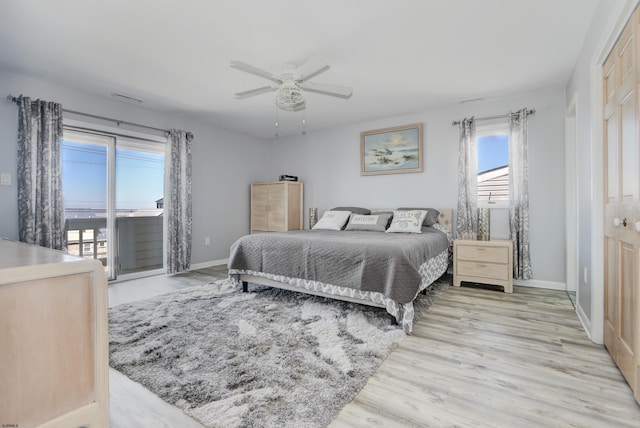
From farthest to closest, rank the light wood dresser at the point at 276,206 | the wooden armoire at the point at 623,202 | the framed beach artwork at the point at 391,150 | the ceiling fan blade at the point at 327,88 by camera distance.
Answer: the light wood dresser at the point at 276,206 → the framed beach artwork at the point at 391,150 → the ceiling fan blade at the point at 327,88 → the wooden armoire at the point at 623,202

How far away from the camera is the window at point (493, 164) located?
394 cm

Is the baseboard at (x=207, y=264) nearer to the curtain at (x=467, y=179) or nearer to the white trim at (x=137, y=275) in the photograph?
the white trim at (x=137, y=275)

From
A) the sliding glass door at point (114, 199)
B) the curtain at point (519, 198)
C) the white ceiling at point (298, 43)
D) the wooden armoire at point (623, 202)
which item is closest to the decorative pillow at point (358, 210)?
the white ceiling at point (298, 43)

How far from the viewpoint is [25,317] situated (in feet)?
2.45

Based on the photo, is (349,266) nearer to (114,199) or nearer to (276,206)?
(276,206)

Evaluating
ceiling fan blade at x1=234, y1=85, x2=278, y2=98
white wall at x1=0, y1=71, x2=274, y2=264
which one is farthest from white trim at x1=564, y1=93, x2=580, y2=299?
white wall at x1=0, y1=71, x2=274, y2=264

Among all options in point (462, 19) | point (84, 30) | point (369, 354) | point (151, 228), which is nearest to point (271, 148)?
point (151, 228)

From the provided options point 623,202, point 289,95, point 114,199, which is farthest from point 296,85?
point 114,199

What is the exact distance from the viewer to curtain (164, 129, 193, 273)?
4398 millimetres

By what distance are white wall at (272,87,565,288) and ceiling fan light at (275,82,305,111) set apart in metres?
1.70

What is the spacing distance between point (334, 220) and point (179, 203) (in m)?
2.28

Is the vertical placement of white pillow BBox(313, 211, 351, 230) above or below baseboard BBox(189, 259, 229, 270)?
above

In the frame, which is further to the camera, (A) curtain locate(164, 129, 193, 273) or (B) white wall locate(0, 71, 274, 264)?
(A) curtain locate(164, 129, 193, 273)

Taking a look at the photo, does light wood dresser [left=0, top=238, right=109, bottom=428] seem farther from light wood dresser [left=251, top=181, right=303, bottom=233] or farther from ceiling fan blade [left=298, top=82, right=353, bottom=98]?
light wood dresser [left=251, top=181, right=303, bottom=233]
